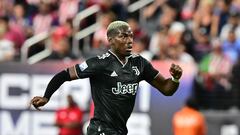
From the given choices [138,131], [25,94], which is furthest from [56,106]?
[138,131]

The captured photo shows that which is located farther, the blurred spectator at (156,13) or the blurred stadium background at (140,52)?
the blurred spectator at (156,13)

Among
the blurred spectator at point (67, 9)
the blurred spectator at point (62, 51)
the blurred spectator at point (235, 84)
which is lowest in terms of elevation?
the blurred spectator at point (235, 84)

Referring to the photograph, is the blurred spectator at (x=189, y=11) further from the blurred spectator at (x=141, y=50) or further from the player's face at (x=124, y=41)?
the player's face at (x=124, y=41)

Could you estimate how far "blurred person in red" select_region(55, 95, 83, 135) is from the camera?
1552cm

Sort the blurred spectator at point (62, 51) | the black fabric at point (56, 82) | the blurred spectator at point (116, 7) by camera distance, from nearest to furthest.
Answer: the black fabric at point (56, 82) < the blurred spectator at point (62, 51) < the blurred spectator at point (116, 7)

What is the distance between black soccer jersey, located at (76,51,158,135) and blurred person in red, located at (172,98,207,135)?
5824mm

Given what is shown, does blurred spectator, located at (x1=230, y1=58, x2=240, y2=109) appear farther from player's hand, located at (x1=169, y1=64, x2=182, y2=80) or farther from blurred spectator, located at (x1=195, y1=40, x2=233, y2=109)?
player's hand, located at (x1=169, y1=64, x2=182, y2=80)

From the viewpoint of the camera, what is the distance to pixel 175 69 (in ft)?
26.9

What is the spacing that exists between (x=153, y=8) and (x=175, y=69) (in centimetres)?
991

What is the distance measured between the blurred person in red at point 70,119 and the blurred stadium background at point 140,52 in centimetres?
71

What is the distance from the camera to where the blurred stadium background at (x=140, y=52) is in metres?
15.8

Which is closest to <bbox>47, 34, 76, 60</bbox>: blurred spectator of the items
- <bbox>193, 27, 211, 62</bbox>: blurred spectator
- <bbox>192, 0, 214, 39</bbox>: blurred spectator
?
<bbox>193, 27, 211, 62</bbox>: blurred spectator

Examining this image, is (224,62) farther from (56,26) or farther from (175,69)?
(175,69)

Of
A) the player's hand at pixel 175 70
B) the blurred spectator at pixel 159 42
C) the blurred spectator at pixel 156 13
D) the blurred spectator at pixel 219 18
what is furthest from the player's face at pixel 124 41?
the blurred spectator at pixel 156 13
